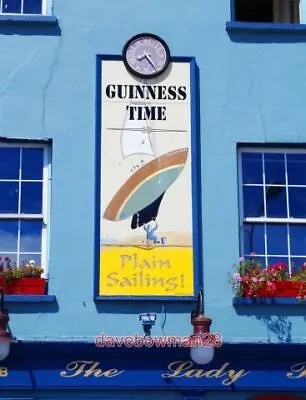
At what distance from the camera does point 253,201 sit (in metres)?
11.6

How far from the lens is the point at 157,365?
1066 centimetres

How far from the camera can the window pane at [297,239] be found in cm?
1141

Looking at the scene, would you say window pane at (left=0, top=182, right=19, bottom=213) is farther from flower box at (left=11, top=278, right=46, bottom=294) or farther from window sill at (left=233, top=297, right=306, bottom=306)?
window sill at (left=233, top=297, right=306, bottom=306)

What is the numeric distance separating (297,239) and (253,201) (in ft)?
2.30

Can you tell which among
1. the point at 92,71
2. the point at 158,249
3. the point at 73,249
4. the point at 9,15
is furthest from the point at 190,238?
the point at 9,15

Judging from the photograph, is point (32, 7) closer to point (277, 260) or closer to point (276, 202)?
A: point (276, 202)

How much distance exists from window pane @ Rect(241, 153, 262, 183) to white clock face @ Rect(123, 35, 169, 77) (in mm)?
1514

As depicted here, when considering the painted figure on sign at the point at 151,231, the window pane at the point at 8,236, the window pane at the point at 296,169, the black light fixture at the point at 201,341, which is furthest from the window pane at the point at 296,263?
the window pane at the point at 8,236

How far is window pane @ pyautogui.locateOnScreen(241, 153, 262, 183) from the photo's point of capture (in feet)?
38.2

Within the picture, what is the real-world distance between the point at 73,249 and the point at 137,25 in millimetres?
2975

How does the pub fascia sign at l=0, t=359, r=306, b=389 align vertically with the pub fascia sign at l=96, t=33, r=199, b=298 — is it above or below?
below

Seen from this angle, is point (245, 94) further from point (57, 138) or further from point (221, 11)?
point (57, 138)

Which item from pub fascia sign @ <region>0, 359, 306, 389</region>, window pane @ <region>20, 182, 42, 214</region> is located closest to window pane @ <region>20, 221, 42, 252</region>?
window pane @ <region>20, 182, 42, 214</region>

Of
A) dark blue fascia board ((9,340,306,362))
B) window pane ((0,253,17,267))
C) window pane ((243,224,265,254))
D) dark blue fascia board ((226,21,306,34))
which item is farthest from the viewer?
dark blue fascia board ((226,21,306,34))
